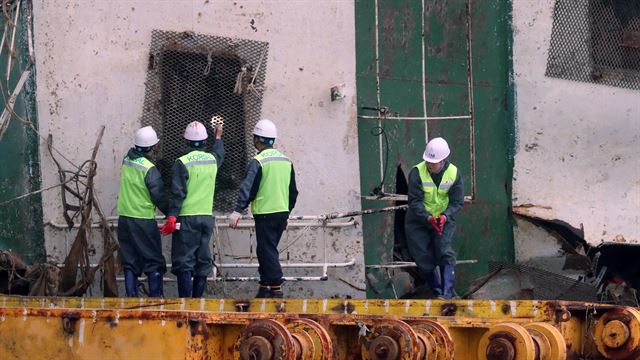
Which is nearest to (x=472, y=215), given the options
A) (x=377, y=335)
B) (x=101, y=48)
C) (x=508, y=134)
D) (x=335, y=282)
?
(x=508, y=134)

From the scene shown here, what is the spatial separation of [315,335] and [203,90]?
18.1 ft

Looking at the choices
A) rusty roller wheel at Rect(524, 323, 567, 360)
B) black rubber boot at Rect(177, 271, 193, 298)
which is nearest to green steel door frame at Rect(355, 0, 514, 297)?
black rubber boot at Rect(177, 271, 193, 298)

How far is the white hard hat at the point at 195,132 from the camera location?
1193cm

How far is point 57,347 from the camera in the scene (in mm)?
8227

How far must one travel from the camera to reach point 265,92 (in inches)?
508

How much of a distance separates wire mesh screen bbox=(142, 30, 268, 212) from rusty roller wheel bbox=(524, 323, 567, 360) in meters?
5.43

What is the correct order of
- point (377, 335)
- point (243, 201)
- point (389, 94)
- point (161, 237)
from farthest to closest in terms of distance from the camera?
point (389, 94) < point (161, 237) < point (243, 201) < point (377, 335)

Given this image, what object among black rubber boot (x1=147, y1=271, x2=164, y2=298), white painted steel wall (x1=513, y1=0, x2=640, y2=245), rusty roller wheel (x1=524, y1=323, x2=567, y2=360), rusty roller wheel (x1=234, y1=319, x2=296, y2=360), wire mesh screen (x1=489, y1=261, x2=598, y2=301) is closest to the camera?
rusty roller wheel (x1=234, y1=319, x2=296, y2=360)

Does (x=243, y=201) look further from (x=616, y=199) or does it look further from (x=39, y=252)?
(x=616, y=199)

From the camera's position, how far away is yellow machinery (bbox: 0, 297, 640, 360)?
7.66 m

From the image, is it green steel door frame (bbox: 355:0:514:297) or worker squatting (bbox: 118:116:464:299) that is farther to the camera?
green steel door frame (bbox: 355:0:514:297)

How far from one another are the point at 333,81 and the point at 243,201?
202 cm

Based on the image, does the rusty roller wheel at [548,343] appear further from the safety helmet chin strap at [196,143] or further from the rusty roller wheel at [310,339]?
the safety helmet chin strap at [196,143]

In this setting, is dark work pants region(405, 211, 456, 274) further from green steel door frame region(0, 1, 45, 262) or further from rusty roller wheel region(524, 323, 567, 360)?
rusty roller wheel region(524, 323, 567, 360)
